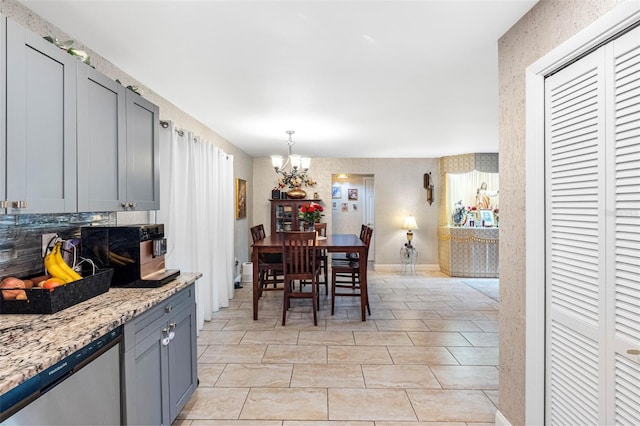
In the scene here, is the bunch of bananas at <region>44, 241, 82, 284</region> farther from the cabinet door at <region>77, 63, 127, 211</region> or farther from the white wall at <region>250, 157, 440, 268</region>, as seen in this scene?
the white wall at <region>250, 157, 440, 268</region>

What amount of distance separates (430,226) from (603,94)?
6.00 m

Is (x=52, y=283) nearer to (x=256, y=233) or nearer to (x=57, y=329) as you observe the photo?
(x=57, y=329)

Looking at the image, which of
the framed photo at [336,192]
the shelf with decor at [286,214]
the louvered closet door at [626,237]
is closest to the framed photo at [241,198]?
the shelf with decor at [286,214]

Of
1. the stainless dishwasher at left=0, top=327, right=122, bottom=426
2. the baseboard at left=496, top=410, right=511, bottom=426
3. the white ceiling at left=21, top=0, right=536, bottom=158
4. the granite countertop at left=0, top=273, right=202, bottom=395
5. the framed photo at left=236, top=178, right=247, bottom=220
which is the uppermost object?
the white ceiling at left=21, top=0, right=536, bottom=158

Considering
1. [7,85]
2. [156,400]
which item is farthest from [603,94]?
[156,400]

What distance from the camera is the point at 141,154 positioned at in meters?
2.30

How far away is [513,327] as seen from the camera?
6.45 ft

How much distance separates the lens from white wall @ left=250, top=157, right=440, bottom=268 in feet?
23.3

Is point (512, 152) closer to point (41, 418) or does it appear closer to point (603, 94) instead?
point (603, 94)

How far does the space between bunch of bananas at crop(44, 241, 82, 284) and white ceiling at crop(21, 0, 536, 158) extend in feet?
4.26

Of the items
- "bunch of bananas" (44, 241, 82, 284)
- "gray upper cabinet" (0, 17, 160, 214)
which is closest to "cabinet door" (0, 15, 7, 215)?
"gray upper cabinet" (0, 17, 160, 214)

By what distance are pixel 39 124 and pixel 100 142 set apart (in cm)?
40

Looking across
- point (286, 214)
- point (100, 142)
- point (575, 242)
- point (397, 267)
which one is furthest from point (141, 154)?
point (397, 267)

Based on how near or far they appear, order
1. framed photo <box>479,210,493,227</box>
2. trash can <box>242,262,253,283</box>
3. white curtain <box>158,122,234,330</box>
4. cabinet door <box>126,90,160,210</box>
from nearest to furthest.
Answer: cabinet door <box>126,90,160,210</box>
white curtain <box>158,122,234,330</box>
trash can <box>242,262,253,283</box>
framed photo <box>479,210,493,227</box>
